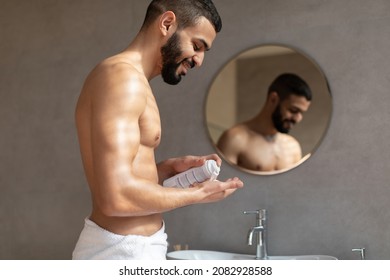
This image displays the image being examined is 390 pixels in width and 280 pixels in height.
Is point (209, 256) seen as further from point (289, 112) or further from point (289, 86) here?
point (289, 86)

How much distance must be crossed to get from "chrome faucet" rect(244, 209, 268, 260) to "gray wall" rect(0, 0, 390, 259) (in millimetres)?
86

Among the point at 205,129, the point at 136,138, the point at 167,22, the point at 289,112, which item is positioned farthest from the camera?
the point at 205,129

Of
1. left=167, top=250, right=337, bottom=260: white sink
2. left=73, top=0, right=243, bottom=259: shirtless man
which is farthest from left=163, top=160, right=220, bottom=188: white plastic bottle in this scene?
left=167, top=250, right=337, bottom=260: white sink

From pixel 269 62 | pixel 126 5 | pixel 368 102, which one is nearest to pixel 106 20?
pixel 126 5

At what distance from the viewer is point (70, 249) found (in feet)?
9.75

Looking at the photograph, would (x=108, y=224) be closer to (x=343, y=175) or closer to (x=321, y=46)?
(x=343, y=175)

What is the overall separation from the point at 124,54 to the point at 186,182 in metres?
0.39

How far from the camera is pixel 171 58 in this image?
5.16 feet

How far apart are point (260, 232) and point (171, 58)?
1.15 meters

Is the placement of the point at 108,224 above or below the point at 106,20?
below

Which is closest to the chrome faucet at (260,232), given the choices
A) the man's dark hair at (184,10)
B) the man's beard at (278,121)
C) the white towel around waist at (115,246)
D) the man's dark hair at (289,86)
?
the man's beard at (278,121)

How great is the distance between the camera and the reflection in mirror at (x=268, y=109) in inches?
100

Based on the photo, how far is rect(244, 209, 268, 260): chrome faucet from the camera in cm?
244

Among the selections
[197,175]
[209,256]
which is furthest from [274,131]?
[197,175]
